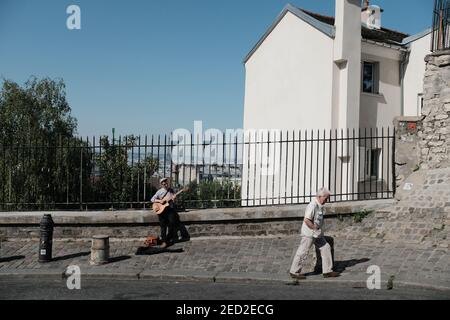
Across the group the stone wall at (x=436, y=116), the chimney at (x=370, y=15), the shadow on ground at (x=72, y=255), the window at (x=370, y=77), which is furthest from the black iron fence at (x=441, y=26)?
the chimney at (x=370, y=15)

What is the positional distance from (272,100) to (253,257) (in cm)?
1390

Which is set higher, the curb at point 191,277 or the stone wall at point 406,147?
the stone wall at point 406,147

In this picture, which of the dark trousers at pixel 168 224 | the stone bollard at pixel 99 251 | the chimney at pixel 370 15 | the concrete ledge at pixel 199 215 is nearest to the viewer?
the stone bollard at pixel 99 251

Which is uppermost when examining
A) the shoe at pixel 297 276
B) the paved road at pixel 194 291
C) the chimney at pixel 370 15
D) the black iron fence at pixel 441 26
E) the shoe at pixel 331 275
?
the chimney at pixel 370 15

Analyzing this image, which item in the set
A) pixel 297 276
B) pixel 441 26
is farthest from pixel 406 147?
pixel 297 276

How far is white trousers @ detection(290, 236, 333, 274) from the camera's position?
768 cm

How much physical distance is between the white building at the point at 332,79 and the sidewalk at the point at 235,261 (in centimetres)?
854

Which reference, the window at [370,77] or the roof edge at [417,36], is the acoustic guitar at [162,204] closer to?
the window at [370,77]

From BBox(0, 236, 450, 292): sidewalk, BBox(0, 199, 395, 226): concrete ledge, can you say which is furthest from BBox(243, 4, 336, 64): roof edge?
BBox(0, 236, 450, 292): sidewalk

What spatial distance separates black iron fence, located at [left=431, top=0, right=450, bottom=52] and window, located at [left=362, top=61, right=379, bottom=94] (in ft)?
27.1

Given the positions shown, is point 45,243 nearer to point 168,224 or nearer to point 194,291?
point 168,224

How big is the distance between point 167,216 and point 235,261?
203 cm

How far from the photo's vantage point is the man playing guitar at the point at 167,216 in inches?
396

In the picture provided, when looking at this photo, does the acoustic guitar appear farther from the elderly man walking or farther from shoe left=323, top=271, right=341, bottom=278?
shoe left=323, top=271, right=341, bottom=278
